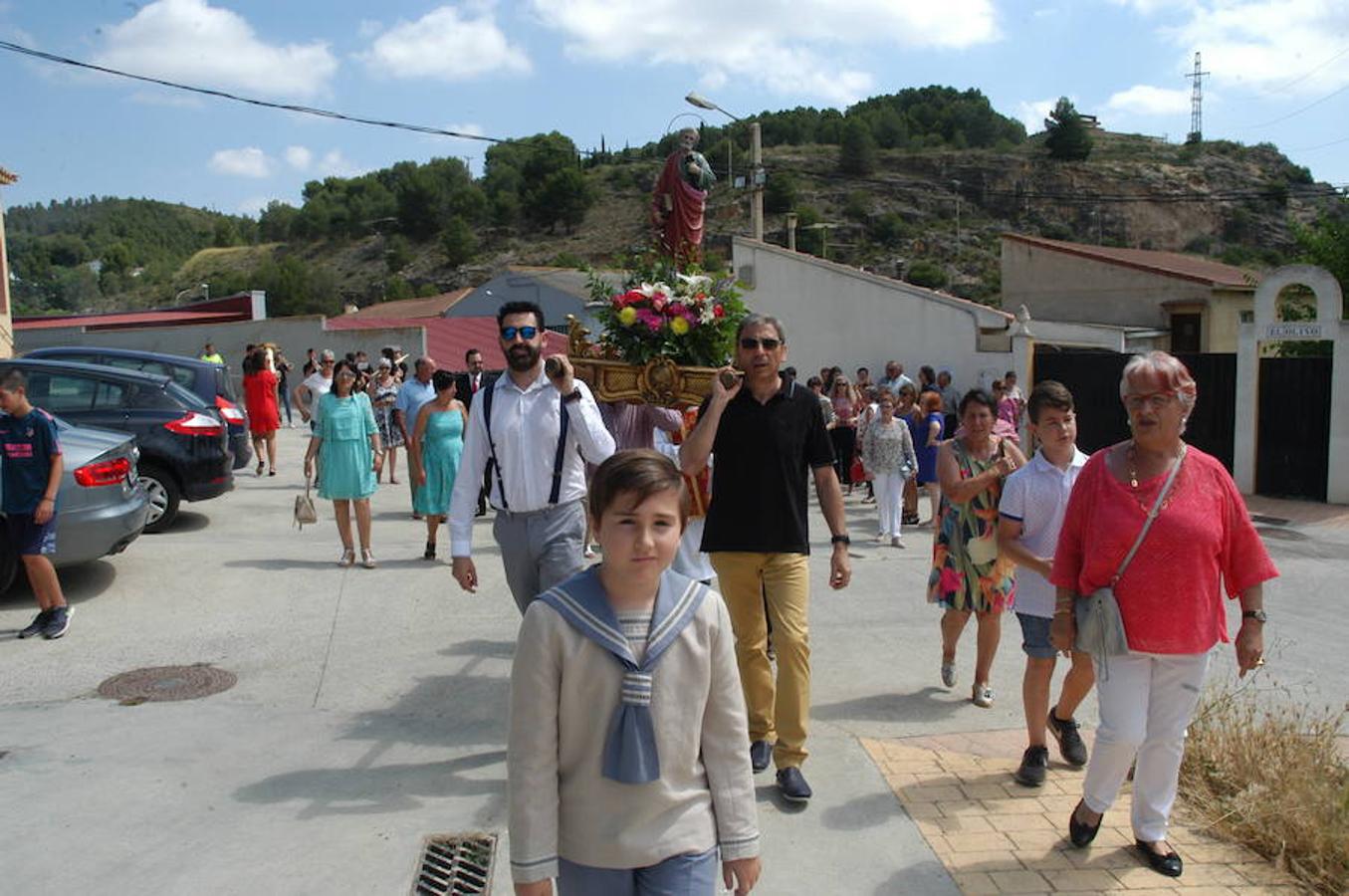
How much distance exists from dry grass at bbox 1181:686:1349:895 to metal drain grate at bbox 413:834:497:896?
9.45ft

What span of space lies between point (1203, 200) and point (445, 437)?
281ft

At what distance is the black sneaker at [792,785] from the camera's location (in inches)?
180

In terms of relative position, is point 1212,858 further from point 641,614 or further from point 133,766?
point 133,766

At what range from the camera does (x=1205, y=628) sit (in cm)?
385

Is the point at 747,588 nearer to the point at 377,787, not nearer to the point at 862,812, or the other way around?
the point at 862,812

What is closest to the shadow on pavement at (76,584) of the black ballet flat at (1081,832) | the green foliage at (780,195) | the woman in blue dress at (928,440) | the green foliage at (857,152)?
the black ballet flat at (1081,832)

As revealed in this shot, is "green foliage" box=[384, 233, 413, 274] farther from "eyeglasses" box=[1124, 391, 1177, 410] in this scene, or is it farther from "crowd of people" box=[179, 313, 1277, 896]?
"eyeglasses" box=[1124, 391, 1177, 410]

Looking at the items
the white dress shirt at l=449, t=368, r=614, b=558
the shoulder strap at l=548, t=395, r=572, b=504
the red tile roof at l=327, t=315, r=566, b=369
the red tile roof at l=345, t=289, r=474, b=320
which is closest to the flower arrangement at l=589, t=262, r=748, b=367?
the white dress shirt at l=449, t=368, r=614, b=558

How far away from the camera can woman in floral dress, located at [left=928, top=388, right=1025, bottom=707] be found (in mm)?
5703

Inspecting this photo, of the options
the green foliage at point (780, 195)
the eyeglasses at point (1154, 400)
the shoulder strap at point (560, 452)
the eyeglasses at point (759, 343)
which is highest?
the green foliage at point (780, 195)

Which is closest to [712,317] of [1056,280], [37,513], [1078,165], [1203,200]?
[37,513]

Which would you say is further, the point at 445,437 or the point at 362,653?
the point at 445,437

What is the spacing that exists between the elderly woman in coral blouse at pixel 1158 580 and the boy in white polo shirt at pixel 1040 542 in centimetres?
77

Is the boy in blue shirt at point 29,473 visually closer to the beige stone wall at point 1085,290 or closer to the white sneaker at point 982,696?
the white sneaker at point 982,696
